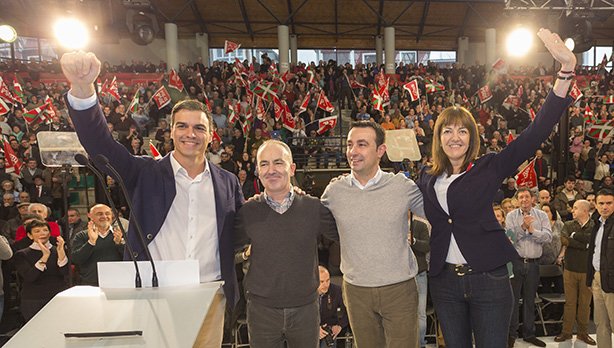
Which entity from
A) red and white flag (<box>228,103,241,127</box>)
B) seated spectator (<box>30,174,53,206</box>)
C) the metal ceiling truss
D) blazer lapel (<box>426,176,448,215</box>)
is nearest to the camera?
blazer lapel (<box>426,176,448,215</box>)

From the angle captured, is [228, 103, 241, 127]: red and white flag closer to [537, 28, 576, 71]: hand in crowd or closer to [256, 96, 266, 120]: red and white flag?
[256, 96, 266, 120]: red and white flag

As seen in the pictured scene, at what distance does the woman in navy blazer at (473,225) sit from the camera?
6.84 feet

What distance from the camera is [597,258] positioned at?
14.5 feet

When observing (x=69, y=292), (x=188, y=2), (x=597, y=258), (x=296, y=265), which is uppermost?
(x=188, y=2)

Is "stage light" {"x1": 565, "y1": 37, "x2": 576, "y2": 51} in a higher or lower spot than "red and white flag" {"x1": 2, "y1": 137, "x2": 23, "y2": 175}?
higher

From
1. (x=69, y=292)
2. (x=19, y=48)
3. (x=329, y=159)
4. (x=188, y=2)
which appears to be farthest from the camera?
(x=19, y=48)

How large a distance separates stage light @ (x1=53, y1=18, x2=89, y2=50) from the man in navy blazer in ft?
17.4

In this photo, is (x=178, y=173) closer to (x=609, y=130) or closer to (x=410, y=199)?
(x=410, y=199)

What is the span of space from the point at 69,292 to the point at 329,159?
10.3 m

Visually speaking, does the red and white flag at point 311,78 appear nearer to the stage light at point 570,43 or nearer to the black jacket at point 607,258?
the stage light at point 570,43

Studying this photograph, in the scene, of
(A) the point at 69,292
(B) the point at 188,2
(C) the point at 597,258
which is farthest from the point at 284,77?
(A) the point at 69,292

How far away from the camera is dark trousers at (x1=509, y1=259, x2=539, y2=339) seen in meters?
4.95

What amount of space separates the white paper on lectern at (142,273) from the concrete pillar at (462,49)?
22.5 m

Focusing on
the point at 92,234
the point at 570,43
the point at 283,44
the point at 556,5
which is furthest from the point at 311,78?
the point at 92,234
